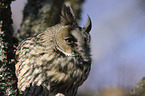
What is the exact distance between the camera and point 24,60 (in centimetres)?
268

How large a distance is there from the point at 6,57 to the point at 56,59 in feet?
3.29

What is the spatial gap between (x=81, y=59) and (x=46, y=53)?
0.46 metres

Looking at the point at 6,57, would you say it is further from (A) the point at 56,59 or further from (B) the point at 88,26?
(B) the point at 88,26

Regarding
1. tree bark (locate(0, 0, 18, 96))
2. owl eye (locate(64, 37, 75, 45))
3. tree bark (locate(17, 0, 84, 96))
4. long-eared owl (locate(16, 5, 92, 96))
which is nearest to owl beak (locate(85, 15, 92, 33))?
long-eared owl (locate(16, 5, 92, 96))

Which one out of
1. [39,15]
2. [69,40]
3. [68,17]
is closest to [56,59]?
[69,40]

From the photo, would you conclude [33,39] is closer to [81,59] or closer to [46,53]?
[46,53]

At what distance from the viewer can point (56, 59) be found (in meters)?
2.74

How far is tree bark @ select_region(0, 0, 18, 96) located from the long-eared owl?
82cm

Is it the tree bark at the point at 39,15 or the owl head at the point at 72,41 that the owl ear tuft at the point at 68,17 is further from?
the tree bark at the point at 39,15

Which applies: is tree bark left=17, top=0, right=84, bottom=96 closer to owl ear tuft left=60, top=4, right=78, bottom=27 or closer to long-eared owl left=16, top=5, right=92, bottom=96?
owl ear tuft left=60, top=4, right=78, bottom=27

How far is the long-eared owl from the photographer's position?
264cm

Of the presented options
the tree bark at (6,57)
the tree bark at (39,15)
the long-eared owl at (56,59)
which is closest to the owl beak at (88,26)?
the long-eared owl at (56,59)

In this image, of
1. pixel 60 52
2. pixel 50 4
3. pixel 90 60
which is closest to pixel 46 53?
pixel 60 52

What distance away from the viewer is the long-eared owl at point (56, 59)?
264 cm
